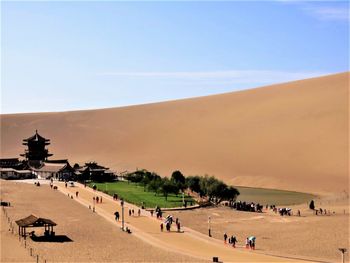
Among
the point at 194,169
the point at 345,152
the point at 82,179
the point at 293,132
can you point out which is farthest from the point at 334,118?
the point at 82,179

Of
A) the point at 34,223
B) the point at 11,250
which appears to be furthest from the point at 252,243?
the point at 11,250

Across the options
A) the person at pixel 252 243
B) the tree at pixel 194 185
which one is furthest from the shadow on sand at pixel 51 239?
the tree at pixel 194 185

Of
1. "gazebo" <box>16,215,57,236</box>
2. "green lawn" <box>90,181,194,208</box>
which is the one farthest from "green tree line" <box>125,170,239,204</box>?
"gazebo" <box>16,215,57,236</box>

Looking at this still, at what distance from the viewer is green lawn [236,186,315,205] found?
6606 centimetres

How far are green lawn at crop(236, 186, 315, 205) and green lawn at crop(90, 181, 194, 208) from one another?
8.69 m

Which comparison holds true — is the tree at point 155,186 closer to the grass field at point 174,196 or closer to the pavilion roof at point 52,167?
the grass field at point 174,196

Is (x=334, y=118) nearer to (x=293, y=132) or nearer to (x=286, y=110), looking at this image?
(x=293, y=132)

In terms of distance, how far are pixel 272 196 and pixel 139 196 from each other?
57.9 feet

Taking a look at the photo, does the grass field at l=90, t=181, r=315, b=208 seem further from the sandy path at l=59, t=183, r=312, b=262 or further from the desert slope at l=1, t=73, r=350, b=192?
the sandy path at l=59, t=183, r=312, b=262

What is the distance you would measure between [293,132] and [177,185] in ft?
141

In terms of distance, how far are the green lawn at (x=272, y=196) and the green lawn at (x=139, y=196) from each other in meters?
8.69

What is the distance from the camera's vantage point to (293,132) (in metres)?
102

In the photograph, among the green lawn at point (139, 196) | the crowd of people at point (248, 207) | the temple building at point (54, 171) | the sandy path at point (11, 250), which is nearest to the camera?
the sandy path at point (11, 250)

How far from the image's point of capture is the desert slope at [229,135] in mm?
88250
